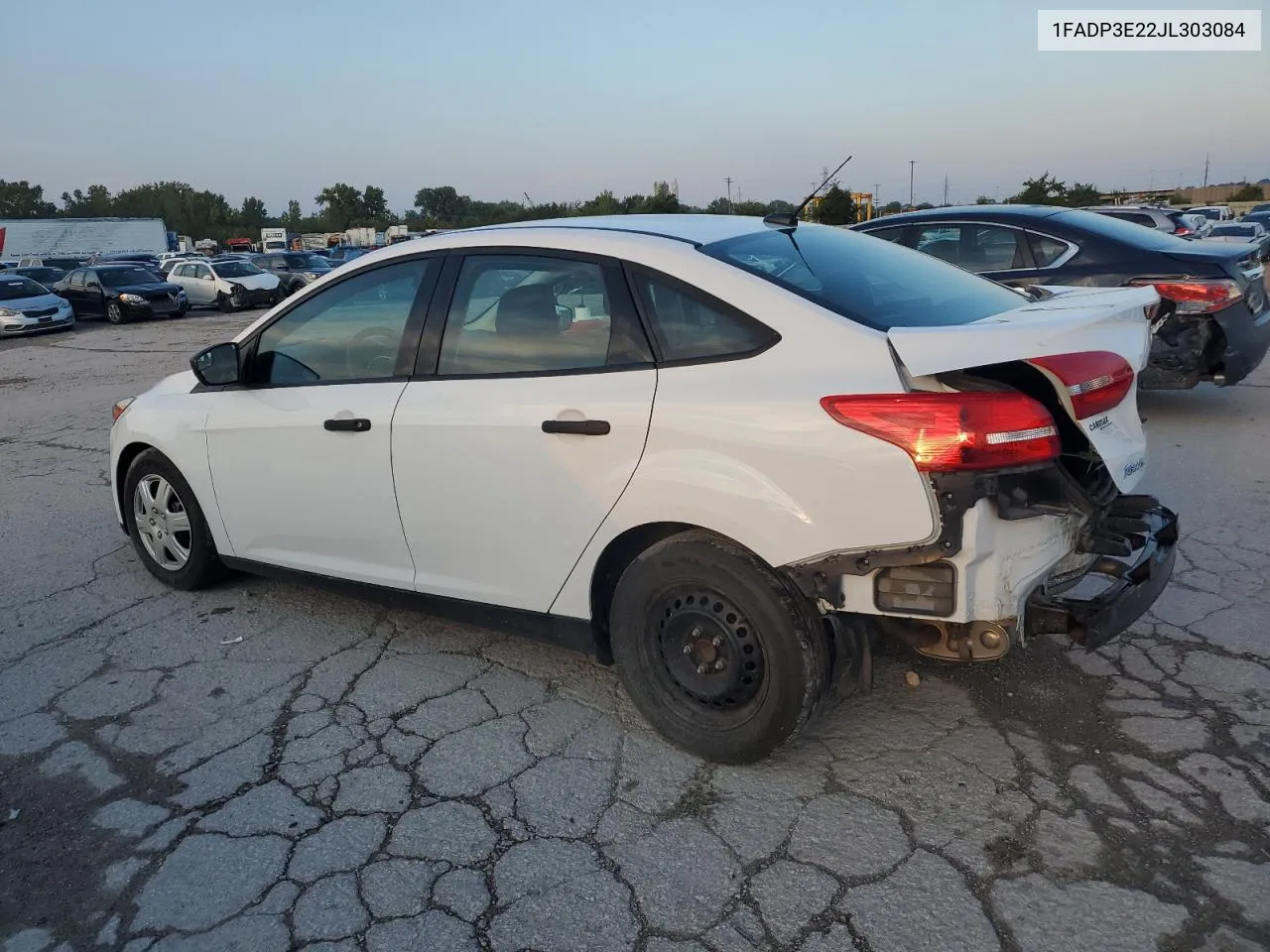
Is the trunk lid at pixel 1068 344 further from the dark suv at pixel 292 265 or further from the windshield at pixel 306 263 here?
the windshield at pixel 306 263

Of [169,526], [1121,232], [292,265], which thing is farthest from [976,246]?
[292,265]

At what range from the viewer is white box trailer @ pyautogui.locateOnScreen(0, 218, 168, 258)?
151 feet

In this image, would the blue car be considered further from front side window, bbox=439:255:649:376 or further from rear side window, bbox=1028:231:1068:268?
front side window, bbox=439:255:649:376

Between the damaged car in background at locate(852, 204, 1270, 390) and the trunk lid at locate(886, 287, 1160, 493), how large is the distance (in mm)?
3979

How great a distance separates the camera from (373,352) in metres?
3.76

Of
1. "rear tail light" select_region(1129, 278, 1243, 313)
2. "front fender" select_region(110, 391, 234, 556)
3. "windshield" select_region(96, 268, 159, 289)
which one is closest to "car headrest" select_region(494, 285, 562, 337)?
"front fender" select_region(110, 391, 234, 556)

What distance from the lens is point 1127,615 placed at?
2.80m

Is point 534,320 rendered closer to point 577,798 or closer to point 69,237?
point 577,798

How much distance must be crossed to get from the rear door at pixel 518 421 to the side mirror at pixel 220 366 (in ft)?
3.45

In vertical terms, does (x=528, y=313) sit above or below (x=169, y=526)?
above

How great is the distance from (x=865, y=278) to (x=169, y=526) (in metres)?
3.44

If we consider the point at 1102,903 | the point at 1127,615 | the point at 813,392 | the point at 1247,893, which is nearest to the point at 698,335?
the point at 813,392

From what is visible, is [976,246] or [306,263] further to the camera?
[306,263]

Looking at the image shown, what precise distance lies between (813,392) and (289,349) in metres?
2.43
